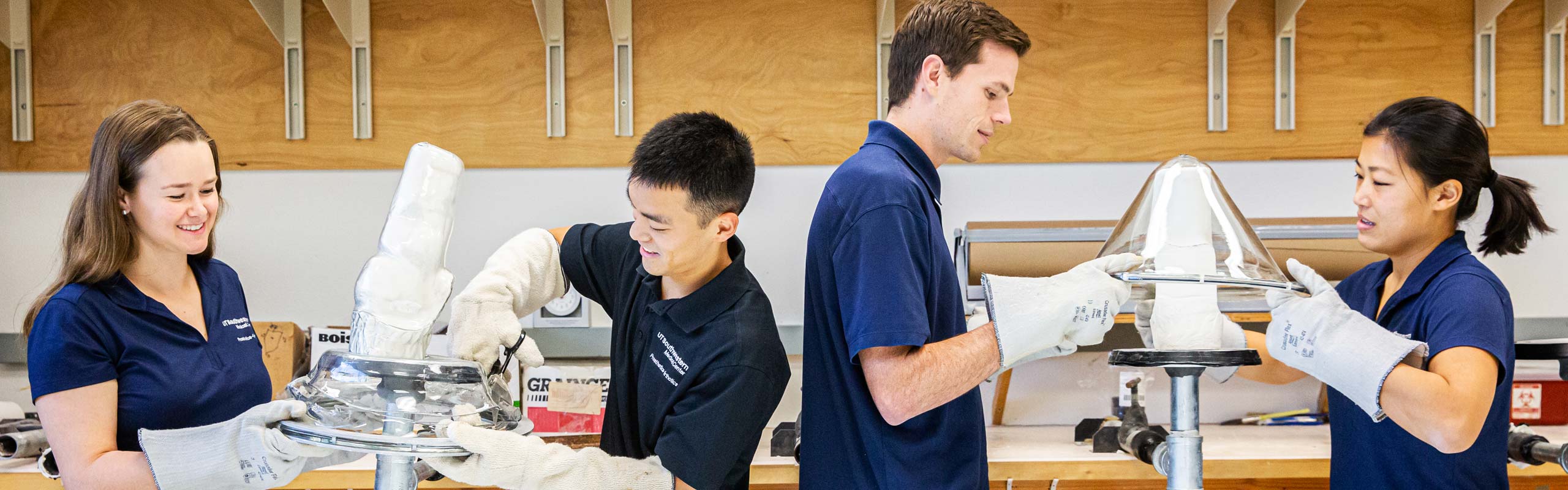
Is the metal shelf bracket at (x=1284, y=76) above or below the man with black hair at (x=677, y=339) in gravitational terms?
above

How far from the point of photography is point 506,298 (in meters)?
1.56

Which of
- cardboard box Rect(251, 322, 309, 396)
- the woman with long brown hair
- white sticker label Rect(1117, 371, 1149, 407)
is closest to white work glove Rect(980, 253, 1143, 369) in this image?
the woman with long brown hair

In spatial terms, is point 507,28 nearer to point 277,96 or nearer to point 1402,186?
point 277,96

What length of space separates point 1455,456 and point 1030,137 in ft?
5.09

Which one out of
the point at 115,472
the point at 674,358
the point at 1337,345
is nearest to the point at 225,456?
the point at 115,472

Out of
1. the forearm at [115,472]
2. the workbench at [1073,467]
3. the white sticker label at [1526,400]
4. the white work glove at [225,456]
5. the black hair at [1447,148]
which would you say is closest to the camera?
the white work glove at [225,456]

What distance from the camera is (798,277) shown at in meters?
2.96

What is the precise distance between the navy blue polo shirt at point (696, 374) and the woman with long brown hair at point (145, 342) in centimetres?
46

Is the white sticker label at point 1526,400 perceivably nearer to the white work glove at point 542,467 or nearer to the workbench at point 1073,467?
the workbench at point 1073,467

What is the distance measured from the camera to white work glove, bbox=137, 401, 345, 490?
1.36 m

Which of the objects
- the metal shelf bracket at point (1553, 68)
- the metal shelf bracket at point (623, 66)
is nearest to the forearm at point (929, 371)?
the metal shelf bracket at point (623, 66)

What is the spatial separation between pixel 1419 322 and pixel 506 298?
145 cm

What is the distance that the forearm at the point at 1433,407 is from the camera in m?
1.38

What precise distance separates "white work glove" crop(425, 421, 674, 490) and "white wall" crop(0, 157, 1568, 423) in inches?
58.7
